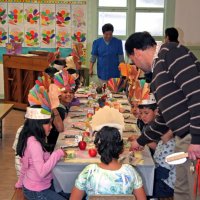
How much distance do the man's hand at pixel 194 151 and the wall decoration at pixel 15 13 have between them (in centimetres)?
693

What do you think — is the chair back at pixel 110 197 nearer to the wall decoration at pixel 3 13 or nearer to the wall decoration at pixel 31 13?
the wall decoration at pixel 31 13

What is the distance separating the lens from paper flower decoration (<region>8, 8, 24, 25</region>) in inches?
338

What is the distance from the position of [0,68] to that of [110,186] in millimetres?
6946

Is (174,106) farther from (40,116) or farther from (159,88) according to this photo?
(40,116)

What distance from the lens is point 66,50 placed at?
28.2 feet

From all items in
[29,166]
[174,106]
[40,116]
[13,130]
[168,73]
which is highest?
[168,73]

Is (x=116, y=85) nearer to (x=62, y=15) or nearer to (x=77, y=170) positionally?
(x=62, y=15)

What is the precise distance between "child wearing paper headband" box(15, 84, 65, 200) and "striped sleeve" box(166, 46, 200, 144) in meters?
1.04

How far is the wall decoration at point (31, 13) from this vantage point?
27.9ft

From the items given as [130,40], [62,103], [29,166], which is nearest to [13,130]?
[62,103]

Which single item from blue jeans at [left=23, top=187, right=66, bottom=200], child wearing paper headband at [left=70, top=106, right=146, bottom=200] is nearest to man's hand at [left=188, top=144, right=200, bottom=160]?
child wearing paper headband at [left=70, top=106, right=146, bottom=200]

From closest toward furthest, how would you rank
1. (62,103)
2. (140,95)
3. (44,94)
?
(44,94) → (140,95) → (62,103)

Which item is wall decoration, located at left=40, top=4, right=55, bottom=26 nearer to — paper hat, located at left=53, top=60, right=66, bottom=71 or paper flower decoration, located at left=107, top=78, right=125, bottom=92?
paper hat, located at left=53, top=60, right=66, bottom=71

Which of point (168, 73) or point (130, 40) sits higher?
point (130, 40)
